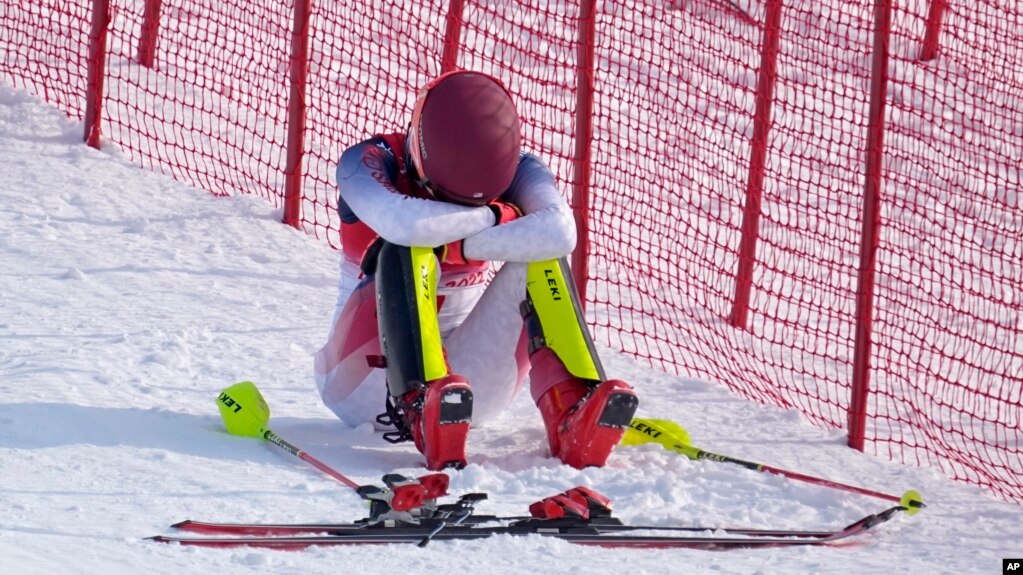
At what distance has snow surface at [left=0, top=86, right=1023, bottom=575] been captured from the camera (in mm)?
3818

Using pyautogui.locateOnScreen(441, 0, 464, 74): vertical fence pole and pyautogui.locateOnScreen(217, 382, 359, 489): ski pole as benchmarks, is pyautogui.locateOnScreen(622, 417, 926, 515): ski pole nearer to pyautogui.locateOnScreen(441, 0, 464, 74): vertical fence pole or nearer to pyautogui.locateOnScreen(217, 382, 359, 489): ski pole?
pyautogui.locateOnScreen(217, 382, 359, 489): ski pole

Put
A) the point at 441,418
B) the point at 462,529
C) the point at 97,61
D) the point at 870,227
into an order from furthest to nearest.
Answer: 1. the point at 97,61
2. the point at 870,227
3. the point at 441,418
4. the point at 462,529

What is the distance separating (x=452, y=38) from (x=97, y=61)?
1.65 metres

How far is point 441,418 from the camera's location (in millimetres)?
4395

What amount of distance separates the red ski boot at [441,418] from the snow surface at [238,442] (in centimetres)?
8

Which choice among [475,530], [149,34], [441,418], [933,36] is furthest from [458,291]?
[933,36]

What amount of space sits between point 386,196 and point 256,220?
8.25ft

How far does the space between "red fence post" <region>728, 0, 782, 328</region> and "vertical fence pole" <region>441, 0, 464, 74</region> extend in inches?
51.9

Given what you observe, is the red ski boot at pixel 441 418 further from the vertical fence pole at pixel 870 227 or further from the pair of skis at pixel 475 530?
the vertical fence pole at pixel 870 227

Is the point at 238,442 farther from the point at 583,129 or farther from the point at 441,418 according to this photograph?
the point at 583,129

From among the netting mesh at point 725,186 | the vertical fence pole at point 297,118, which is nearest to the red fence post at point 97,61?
the netting mesh at point 725,186

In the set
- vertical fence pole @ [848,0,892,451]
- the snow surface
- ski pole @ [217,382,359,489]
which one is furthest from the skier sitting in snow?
vertical fence pole @ [848,0,892,451]

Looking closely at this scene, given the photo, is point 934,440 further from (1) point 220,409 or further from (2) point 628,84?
(2) point 628,84

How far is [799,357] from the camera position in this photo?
22.3 ft
